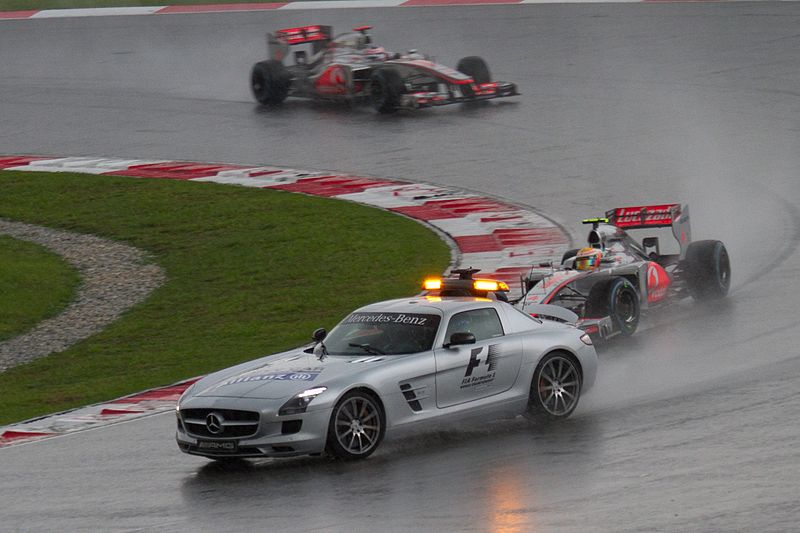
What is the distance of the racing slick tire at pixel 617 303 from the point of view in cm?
1473

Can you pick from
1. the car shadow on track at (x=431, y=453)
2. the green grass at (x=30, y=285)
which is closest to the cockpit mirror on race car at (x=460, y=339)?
the car shadow on track at (x=431, y=453)

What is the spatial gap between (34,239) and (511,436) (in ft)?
41.6

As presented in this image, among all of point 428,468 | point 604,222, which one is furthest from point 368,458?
point 604,222

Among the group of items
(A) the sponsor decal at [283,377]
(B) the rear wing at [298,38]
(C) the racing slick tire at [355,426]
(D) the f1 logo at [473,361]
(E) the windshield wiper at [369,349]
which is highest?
(B) the rear wing at [298,38]

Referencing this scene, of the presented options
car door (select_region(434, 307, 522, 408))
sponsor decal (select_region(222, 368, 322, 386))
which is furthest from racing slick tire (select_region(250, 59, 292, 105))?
sponsor decal (select_region(222, 368, 322, 386))

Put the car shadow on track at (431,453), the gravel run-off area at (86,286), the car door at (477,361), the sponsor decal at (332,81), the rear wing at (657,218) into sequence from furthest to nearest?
the sponsor decal at (332,81), the gravel run-off area at (86,286), the rear wing at (657,218), the car door at (477,361), the car shadow on track at (431,453)

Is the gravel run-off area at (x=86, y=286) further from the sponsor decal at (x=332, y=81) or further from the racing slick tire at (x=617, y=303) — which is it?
the sponsor decal at (x=332, y=81)

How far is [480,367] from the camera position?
11438 mm

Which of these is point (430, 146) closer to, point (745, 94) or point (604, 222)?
point (745, 94)

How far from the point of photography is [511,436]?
11.3 meters

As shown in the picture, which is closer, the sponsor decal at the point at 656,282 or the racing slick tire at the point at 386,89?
the sponsor decal at the point at 656,282

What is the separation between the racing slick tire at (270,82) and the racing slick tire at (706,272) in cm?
1531

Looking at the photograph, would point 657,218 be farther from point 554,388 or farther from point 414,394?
point 414,394

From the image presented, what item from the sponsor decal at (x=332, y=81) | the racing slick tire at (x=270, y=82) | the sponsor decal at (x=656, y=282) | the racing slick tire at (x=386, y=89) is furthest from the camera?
the racing slick tire at (x=270, y=82)
